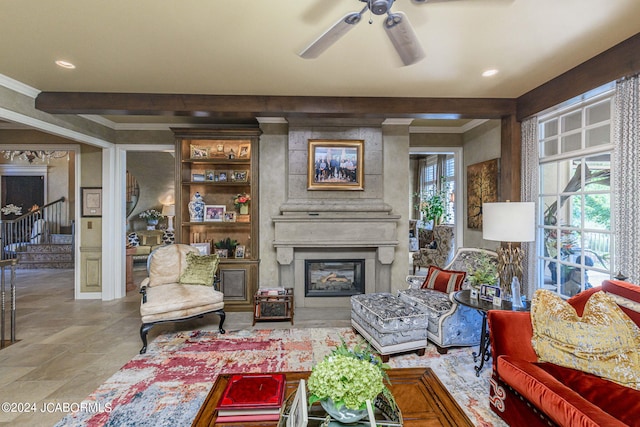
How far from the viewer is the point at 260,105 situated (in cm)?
342

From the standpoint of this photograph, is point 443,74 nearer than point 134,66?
No

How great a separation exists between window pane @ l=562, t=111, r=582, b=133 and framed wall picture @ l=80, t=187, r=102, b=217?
6.44 meters

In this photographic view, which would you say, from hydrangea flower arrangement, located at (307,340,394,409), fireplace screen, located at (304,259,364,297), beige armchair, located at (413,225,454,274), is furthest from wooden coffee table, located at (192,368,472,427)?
beige armchair, located at (413,225,454,274)

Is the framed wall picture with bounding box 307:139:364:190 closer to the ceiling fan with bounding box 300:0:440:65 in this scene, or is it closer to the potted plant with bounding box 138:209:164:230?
the ceiling fan with bounding box 300:0:440:65

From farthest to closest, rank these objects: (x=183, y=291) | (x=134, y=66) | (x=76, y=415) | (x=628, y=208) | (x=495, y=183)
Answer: (x=495, y=183) < (x=183, y=291) < (x=134, y=66) < (x=628, y=208) < (x=76, y=415)

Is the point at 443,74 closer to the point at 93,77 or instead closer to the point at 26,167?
the point at 93,77

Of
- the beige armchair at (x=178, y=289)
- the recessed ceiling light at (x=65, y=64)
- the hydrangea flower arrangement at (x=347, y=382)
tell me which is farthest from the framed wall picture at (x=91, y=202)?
the hydrangea flower arrangement at (x=347, y=382)

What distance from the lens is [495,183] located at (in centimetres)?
414

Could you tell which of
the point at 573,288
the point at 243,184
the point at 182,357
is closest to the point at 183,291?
the point at 182,357

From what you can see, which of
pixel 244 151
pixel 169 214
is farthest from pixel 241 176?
pixel 169 214

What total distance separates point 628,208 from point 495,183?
191 cm

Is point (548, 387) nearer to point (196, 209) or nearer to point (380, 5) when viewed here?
point (380, 5)

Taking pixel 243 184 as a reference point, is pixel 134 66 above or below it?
above

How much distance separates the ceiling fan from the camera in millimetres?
1557
